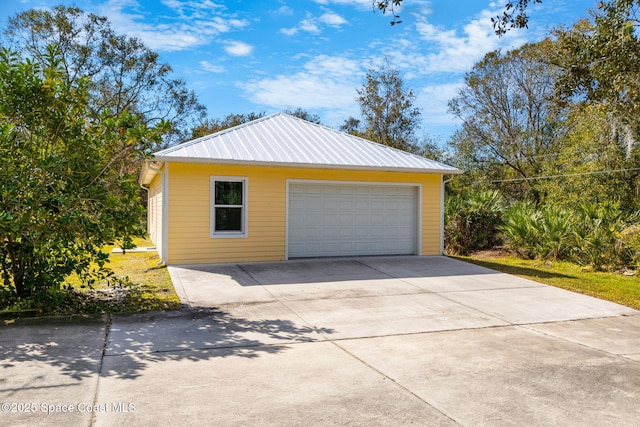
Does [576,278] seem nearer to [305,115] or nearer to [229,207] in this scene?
[229,207]

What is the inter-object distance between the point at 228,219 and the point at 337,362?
7.54 metres

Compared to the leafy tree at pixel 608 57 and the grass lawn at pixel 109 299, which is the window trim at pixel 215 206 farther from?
the leafy tree at pixel 608 57

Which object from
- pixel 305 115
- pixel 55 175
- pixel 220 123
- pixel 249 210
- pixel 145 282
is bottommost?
pixel 145 282

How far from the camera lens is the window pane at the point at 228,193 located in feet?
39.0

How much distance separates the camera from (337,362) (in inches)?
202

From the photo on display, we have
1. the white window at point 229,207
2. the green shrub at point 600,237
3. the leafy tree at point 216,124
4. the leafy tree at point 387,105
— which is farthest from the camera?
the leafy tree at point 216,124

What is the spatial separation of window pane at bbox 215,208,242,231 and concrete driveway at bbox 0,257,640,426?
329cm

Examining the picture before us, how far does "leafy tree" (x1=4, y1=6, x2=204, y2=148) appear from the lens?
2586 cm

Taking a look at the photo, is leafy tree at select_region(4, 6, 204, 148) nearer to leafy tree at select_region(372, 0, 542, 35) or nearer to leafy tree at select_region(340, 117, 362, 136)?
leafy tree at select_region(340, 117, 362, 136)

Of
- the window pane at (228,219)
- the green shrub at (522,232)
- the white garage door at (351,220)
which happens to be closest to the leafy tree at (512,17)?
the white garage door at (351,220)

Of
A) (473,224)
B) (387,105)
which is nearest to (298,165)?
(473,224)

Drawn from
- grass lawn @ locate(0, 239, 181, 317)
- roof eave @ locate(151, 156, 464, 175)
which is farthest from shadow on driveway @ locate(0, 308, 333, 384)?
roof eave @ locate(151, 156, 464, 175)

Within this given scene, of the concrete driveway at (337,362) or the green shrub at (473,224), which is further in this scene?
the green shrub at (473,224)

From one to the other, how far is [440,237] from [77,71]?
23.4 m
